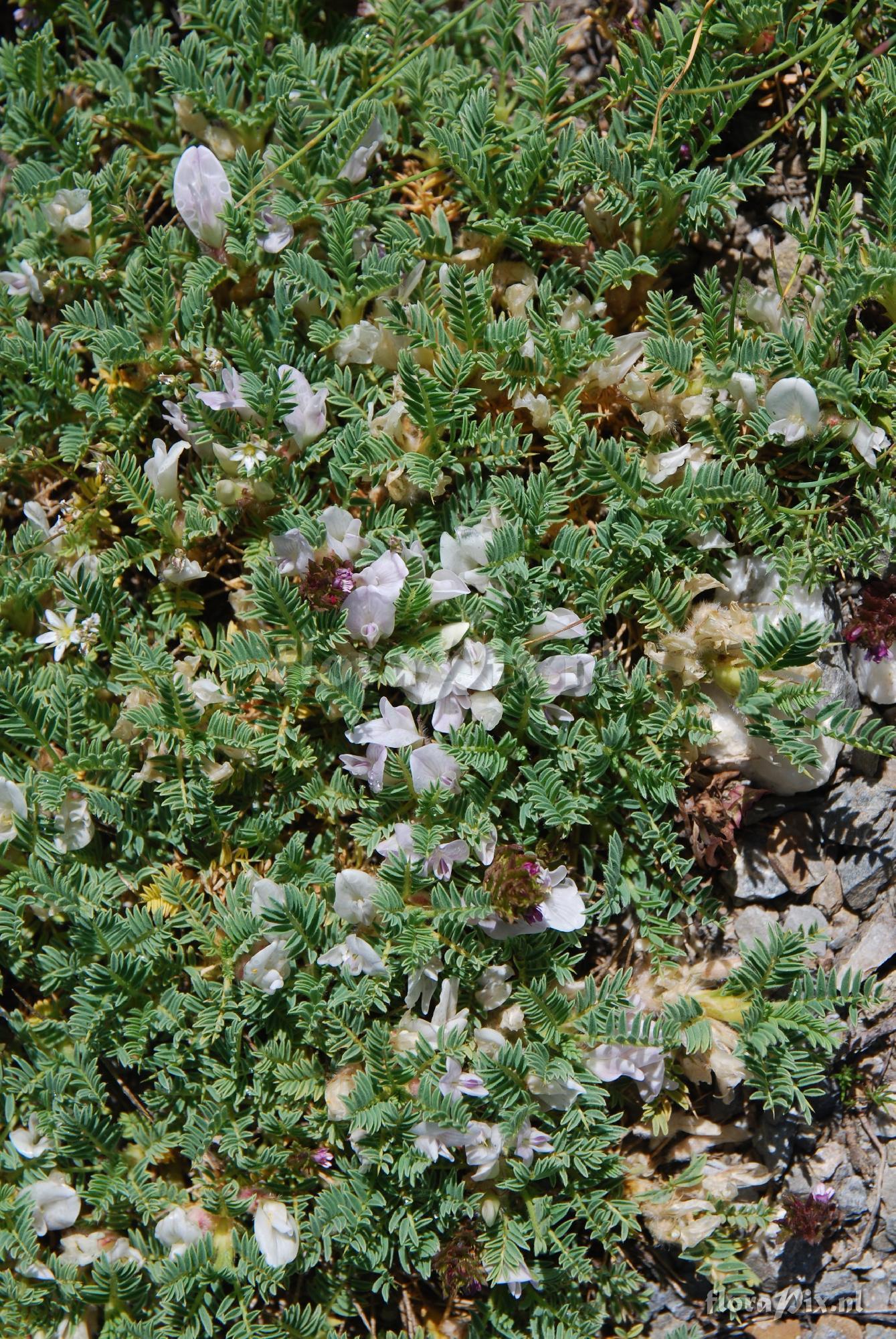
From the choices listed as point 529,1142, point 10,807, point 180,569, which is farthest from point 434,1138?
point 180,569

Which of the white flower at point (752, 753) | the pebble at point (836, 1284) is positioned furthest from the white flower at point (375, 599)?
the pebble at point (836, 1284)

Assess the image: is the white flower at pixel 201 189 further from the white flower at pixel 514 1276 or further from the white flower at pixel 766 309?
the white flower at pixel 514 1276

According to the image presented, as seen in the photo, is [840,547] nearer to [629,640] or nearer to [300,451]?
[629,640]

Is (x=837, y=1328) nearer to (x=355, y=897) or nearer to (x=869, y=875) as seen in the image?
(x=869, y=875)

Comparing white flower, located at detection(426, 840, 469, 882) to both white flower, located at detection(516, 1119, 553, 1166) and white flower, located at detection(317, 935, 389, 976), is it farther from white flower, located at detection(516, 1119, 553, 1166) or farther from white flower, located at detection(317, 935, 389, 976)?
white flower, located at detection(516, 1119, 553, 1166)

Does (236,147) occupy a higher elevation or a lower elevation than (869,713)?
higher

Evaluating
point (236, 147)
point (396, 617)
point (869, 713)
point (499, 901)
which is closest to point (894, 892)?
point (869, 713)
